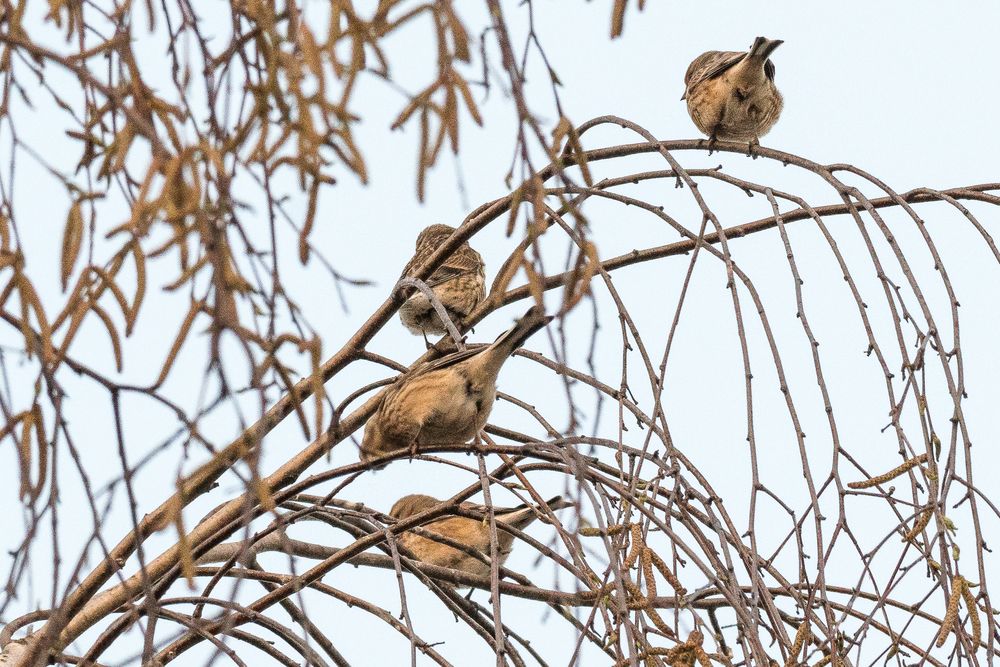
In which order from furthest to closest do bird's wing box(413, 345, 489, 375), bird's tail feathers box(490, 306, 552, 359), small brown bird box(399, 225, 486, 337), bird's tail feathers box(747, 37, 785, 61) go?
small brown bird box(399, 225, 486, 337) → bird's tail feathers box(747, 37, 785, 61) → bird's wing box(413, 345, 489, 375) → bird's tail feathers box(490, 306, 552, 359)

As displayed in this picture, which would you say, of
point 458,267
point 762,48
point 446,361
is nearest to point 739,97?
point 762,48

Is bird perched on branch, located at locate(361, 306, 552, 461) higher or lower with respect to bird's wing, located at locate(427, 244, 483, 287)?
lower

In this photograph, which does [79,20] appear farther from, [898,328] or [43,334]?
[898,328]

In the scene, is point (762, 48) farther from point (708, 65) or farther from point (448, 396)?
point (448, 396)

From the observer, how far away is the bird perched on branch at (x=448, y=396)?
15.9ft

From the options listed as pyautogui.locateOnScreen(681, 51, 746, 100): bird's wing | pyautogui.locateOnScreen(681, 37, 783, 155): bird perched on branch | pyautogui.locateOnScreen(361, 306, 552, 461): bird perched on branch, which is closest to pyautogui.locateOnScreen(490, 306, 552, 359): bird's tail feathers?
pyautogui.locateOnScreen(361, 306, 552, 461): bird perched on branch

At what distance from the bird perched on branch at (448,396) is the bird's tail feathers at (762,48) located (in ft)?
8.59

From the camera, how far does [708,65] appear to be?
A: 721 cm

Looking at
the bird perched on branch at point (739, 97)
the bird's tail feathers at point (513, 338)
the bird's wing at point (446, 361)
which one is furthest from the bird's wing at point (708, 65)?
the bird's tail feathers at point (513, 338)

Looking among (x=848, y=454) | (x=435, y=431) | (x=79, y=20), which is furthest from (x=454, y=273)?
(x=79, y=20)

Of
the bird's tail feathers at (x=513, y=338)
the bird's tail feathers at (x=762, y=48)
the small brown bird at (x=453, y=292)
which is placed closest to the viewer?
the bird's tail feathers at (x=513, y=338)

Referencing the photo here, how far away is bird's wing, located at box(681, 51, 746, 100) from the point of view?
6930mm

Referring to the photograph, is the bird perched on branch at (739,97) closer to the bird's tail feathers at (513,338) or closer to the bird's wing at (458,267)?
the bird's wing at (458,267)

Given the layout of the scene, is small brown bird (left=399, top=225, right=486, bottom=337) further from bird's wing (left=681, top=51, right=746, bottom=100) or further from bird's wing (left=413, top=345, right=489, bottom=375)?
bird's wing (left=413, top=345, right=489, bottom=375)
